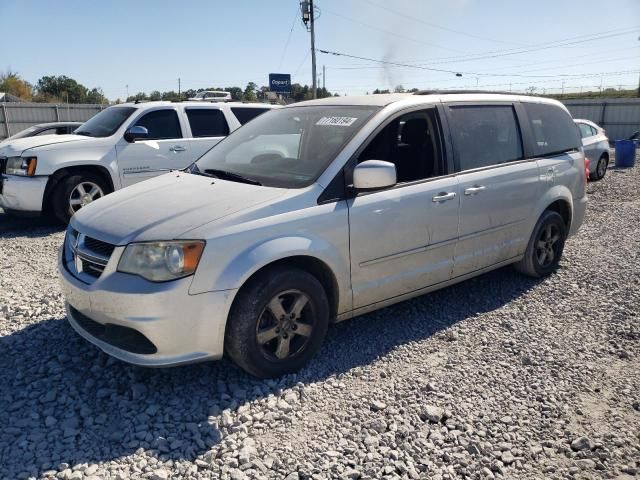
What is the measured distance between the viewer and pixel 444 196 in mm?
4219

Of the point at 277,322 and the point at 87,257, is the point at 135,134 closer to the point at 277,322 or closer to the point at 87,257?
the point at 87,257

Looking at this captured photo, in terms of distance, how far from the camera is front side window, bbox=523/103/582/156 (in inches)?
210

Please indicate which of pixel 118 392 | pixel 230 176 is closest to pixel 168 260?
pixel 118 392

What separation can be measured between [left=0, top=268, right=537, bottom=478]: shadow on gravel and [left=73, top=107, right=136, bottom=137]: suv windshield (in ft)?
15.0

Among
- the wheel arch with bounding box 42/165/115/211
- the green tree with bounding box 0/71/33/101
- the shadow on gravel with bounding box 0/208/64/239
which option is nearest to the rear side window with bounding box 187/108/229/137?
the wheel arch with bounding box 42/165/115/211

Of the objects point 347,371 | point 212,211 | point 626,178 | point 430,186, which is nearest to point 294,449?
point 347,371

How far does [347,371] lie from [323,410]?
1.66 ft

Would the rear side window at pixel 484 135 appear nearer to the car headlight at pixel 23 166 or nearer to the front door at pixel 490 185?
the front door at pixel 490 185

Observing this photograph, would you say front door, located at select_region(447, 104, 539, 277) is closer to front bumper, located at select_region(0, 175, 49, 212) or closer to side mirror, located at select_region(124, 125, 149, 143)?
side mirror, located at select_region(124, 125, 149, 143)

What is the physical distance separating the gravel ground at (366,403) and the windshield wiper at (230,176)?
4.20 feet

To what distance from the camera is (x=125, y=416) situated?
3.10 meters

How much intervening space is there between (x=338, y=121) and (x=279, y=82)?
87.8ft

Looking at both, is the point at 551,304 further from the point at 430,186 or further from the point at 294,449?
the point at 294,449

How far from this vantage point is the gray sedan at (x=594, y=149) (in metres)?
13.4
